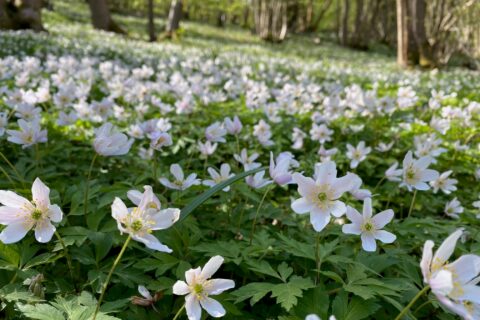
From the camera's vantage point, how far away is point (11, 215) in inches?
61.5

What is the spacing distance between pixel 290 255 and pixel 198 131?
2.68 m

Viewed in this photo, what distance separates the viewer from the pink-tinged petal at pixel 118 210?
1.43 m

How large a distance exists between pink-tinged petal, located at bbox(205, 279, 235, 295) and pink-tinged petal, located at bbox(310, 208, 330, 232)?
1.39ft

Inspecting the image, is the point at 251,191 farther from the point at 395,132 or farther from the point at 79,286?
the point at 395,132

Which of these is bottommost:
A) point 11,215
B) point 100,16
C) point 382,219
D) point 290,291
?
point 290,291

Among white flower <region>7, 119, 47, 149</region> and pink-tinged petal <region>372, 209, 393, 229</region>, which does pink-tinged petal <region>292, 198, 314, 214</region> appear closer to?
pink-tinged petal <region>372, 209, 393, 229</region>

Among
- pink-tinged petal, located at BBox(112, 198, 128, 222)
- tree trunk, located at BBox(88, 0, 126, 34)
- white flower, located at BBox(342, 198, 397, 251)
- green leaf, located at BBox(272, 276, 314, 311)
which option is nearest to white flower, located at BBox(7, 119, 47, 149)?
pink-tinged petal, located at BBox(112, 198, 128, 222)

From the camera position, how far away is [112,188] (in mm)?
2416

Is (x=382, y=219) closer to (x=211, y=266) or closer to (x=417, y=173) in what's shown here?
(x=417, y=173)

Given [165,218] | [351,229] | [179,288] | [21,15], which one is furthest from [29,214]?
[21,15]

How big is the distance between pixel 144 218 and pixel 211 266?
0.29 metres

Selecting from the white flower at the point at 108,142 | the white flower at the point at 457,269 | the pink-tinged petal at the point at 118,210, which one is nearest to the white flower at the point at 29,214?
the pink-tinged petal at the point at 118,210

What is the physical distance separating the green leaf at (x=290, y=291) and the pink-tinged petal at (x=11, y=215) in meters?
0.98

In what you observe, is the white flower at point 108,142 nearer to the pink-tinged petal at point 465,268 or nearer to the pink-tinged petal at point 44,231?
the pink-tinged petal at point 44,231
